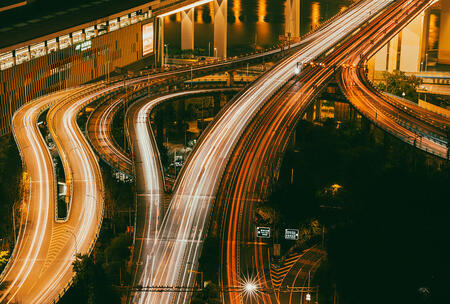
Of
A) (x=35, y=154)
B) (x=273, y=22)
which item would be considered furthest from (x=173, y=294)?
(x=273, y=22)

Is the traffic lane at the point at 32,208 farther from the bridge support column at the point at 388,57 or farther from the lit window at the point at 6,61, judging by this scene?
the bridge support column at the point at 388,57

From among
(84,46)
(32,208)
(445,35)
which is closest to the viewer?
(32,208)

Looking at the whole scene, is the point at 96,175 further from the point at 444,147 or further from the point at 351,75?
the point at 351,75

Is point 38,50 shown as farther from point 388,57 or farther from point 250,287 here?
point 388,57

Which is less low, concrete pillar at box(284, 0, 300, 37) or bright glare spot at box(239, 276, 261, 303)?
concrete pillar at box(284, 0, 300, 37)

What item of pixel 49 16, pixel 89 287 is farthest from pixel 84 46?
pixel 89 287

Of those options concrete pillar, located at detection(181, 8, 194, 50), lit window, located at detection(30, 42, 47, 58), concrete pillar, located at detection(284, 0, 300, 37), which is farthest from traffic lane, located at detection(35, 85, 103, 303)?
concrete pillar, located at detection(284, 0, 300, 37)

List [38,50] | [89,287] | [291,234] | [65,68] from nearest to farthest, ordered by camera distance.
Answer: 1. [89,287]
2. [291,234]
3. [38,50]
4. [65,68]

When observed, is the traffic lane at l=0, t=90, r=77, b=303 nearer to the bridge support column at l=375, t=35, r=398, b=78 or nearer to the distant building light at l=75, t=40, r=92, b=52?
the distant building light at l=75, t=40, r=92, b=52
